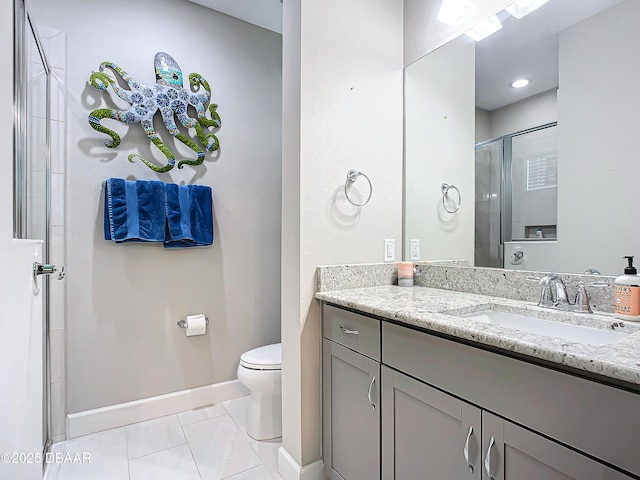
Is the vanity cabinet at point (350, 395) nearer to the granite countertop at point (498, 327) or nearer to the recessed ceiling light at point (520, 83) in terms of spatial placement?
the granite countertop at point (498, 327)

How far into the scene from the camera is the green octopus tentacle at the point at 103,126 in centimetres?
194

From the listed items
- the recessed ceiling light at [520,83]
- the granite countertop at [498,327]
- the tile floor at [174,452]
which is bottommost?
the tile floor at [174,452]

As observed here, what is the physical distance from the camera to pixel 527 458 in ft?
2.61

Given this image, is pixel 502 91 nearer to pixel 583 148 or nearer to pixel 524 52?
pixel 524 52

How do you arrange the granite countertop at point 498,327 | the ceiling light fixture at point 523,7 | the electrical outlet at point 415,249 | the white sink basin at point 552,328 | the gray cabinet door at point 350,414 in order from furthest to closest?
1. the electrical outlet at point 415,249
2. the ceiling light fixture at point 523,7
3. the gray cabinet door at point 350,414
4. the white sink basin at point 552,328
5. the granite countertop at point 498,327

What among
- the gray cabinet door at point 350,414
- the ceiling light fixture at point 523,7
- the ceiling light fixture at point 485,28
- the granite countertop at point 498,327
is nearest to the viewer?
the granite countertop at point 498,327

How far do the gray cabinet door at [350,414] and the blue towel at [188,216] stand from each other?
115cm

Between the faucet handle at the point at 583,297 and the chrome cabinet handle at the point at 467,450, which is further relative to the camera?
the faucet handle at the point at 583,297

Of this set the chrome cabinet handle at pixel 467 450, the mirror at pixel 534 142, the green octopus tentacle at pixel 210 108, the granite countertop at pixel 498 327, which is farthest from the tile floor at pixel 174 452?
the green octopus tentacle at pixel 210 108

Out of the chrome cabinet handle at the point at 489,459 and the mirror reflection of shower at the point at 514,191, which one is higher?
the mirror reflection of shower at the point at 514,191

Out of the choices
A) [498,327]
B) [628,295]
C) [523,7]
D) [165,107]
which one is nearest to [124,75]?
[165,107]

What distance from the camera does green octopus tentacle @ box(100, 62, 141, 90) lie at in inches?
78.3

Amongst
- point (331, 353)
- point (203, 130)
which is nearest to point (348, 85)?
point (203, 130)

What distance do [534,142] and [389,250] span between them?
31.8 inches
